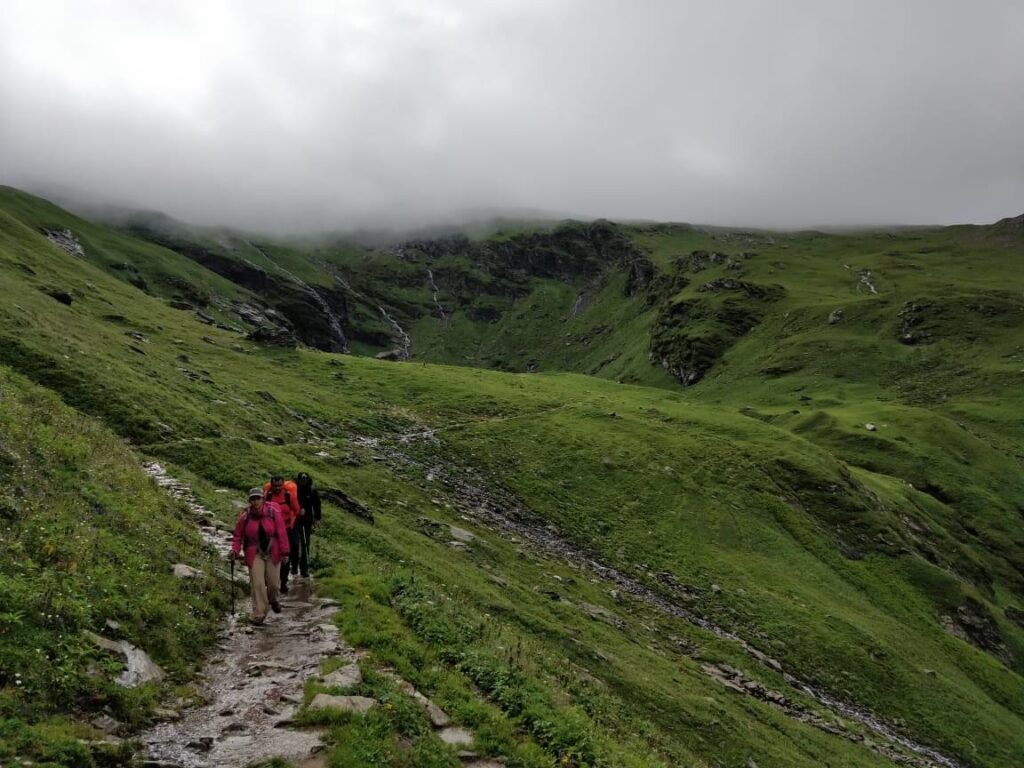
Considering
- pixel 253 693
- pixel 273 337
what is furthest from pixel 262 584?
pixel 273 337

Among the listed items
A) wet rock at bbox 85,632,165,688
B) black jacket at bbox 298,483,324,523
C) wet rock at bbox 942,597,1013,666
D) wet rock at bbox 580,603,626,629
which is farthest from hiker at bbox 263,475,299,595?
wet rock at bbox 942,597,1013,666

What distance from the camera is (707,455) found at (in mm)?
64125

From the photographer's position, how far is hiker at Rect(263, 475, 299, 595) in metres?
20.0

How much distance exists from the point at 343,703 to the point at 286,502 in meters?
9.32

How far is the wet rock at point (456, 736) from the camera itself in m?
12.7

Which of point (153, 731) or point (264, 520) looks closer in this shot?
point (153, 731)

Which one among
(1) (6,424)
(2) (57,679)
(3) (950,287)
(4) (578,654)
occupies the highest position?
(3) (950,287)

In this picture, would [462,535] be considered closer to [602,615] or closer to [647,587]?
[602,615]

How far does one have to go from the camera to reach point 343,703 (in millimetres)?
12586

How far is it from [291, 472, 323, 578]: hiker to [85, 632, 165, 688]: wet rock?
7.92 m

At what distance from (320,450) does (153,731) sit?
1359 inches

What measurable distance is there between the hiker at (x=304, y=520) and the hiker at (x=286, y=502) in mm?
380

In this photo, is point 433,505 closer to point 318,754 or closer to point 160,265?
point 318,754

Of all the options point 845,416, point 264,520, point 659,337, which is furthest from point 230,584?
point 659,337
